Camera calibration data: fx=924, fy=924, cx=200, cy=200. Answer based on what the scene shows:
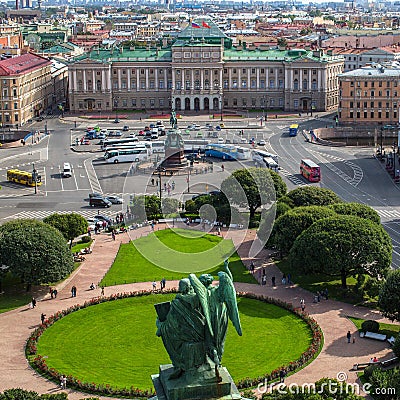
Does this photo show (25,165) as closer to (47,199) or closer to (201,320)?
(47,199)

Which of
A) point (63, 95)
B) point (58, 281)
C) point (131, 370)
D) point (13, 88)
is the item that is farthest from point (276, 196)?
point (63, 95)

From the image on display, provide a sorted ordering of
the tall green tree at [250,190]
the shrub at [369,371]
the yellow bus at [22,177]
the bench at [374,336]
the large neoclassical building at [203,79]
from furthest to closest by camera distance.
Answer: the large neoclassical building at [203,79]
the yellow bus at [22,177]
the tall green tree at [250,190]
the bench at [374,336]
the shrub at [369,371]

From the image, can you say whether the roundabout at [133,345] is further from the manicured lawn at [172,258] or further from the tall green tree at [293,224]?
the tall green tree at [293,224]

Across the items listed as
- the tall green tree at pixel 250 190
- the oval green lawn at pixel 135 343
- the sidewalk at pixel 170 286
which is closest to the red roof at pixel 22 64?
the tall green tree at pixel 250 190

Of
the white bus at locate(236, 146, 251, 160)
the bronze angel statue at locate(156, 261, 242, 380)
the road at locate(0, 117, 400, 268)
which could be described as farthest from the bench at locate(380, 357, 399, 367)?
the white bus at locate(236, 146, 251, 160)

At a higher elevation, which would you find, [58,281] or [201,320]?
[201,320]
